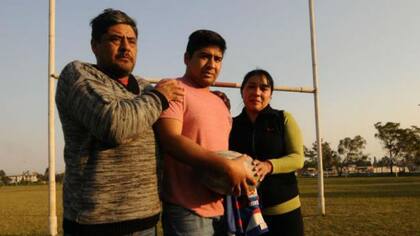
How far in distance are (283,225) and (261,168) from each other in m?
0.71

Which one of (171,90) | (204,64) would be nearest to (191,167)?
(171,90)

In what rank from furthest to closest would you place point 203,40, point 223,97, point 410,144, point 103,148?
point 410,144 < point 223,97 < point 203,40 < point 103,148

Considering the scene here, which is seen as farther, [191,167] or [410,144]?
[410,144]

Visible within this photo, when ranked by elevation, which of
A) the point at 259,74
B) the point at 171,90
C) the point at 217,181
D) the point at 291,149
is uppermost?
the point at 259,74

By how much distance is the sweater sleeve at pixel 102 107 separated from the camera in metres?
1.66

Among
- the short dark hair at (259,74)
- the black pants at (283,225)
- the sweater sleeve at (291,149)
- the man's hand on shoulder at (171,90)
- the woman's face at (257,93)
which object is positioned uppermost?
the short dark hair at (259,74)

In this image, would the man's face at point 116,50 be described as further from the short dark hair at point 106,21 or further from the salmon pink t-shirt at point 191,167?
the salmon pink t-shirt at point 191,167

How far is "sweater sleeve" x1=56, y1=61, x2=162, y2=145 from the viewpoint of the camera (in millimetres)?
1659

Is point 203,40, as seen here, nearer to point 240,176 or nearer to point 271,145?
point 240,176

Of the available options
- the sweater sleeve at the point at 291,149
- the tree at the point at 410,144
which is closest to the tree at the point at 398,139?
the tree at the point at 410,144

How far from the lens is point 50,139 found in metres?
7.10

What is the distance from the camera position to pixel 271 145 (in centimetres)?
295

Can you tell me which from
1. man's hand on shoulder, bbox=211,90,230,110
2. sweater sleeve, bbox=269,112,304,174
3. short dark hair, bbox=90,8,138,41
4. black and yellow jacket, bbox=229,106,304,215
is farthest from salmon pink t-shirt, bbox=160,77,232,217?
black and yellow jacket, bbox=229,106,304,215

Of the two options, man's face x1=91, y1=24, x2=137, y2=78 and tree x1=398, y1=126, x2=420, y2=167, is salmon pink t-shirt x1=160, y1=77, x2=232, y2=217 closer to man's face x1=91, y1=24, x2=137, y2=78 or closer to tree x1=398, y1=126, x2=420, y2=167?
man's face x1=91, y1=24, x2=137, y2=78
